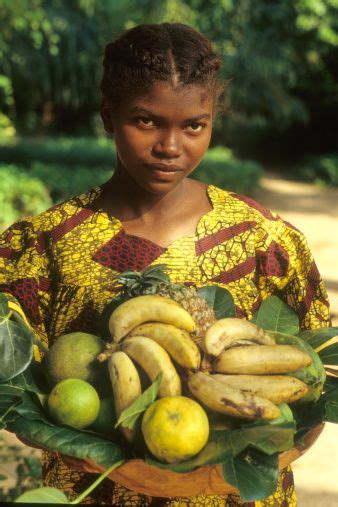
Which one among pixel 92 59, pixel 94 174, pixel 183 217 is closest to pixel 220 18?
pixel 92 59

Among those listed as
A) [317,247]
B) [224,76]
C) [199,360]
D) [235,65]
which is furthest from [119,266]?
[235,65]

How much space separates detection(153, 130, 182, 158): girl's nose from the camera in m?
1.97

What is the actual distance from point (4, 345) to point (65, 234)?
0.57 m

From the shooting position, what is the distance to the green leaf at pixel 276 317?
2043mm

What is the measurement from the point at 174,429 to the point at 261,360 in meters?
0.30

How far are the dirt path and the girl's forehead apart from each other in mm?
3299

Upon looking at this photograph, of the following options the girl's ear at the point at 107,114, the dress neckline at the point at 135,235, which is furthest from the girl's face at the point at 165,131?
the dress neckline at the point at 135,235

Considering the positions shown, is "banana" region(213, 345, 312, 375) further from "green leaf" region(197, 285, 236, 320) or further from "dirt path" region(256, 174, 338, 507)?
"dirt path" region(256, 174, 338, 507)

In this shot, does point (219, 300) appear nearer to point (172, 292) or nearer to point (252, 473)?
point (172, 292)

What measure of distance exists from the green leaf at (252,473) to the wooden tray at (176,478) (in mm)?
39

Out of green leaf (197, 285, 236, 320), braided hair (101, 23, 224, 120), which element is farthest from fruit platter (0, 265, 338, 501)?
braided hair (101, 23, 224, 120)

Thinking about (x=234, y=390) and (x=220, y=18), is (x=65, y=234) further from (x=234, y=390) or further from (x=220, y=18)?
(x=220, y=18)

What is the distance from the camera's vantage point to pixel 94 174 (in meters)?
12.9

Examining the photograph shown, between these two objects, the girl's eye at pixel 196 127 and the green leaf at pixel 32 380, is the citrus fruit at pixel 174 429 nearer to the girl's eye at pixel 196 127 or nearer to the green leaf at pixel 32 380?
the green leaf at pixel 32 380
